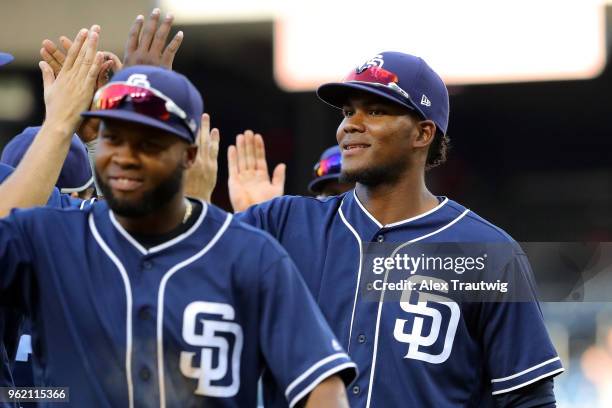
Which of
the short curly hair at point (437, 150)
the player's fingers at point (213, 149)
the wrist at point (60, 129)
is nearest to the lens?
the wrist at point (60, 129)

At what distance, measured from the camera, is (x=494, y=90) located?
4.60 m

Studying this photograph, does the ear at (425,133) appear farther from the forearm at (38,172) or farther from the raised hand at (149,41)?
the forearm at (38,172)

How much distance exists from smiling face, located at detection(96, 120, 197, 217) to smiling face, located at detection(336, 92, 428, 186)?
3.55 ft

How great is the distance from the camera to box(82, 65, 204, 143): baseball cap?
2223mm

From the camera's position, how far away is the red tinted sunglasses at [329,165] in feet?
15.2

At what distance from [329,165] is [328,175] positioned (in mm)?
43

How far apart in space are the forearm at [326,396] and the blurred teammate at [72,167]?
1.71 m

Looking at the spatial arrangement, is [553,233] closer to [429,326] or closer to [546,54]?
[546,54]

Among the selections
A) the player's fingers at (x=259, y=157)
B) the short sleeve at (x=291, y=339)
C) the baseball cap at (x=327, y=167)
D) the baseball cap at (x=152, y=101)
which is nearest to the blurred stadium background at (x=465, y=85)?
the baseball cap at (x=327, y=167)

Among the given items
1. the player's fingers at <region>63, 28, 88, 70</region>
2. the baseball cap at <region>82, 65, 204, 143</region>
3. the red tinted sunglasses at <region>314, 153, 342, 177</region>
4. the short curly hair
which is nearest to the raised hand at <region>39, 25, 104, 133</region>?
the player's fingers at <region>63, 28, 88, 70</region>

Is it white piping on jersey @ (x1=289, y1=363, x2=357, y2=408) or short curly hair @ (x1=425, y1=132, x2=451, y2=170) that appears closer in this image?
white piping on jersey @ (x1=289, y1=363, x2=357, y2=408)

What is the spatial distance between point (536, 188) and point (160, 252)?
269 centimetres

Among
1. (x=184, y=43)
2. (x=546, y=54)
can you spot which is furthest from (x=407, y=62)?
(x=184, y=43)

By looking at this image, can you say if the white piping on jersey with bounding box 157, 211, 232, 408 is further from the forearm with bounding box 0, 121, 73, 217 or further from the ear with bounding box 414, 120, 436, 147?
the ear with bounding box 414, 120, 436, 147
